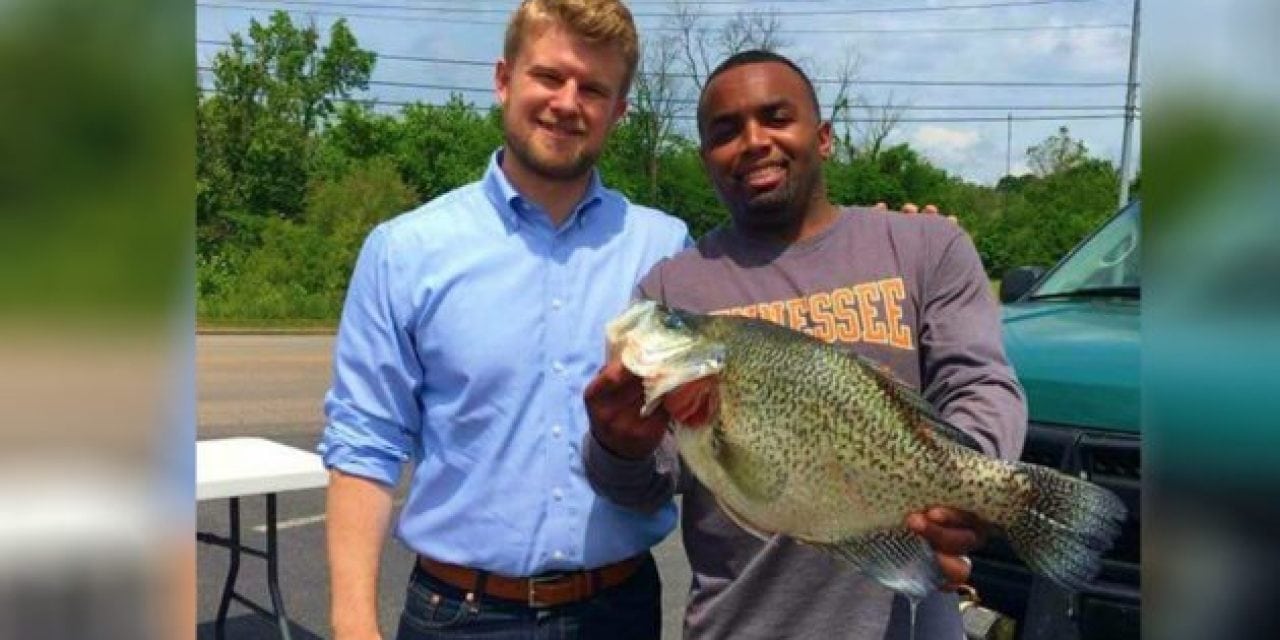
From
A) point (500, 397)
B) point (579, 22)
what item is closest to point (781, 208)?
point (579, 22)

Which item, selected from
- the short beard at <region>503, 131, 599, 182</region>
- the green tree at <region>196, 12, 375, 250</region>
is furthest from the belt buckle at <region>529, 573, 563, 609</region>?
the green tree at <region>196, 12, 375, 250</region>

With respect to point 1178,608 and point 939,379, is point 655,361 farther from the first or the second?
point 1178,608

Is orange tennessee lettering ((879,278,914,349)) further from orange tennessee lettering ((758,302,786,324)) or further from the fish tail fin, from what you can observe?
the fish tail fin

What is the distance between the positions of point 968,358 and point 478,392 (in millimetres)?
1038

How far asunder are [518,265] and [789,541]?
2.83ft

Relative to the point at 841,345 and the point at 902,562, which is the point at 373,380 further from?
the point at 902,562

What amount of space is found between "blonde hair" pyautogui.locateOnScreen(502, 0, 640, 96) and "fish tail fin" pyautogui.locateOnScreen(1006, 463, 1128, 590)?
1.29 m

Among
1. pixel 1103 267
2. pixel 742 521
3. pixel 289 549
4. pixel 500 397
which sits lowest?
pixel 289 549

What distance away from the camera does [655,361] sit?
6.73 feet

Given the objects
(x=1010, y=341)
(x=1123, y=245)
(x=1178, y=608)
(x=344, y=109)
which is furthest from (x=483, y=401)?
(x=344, y=109)

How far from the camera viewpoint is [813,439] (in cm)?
211

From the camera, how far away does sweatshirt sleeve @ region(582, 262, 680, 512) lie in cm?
236

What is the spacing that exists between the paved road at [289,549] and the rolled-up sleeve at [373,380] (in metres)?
0.60

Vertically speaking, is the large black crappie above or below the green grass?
above
